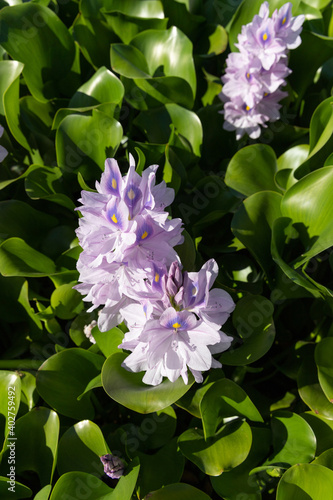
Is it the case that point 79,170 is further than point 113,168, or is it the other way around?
point 79,170

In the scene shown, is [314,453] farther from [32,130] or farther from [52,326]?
[32,130]

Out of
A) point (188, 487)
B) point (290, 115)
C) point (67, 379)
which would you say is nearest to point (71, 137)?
point (67, 379)

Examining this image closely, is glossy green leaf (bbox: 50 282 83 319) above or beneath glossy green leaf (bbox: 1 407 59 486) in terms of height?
above

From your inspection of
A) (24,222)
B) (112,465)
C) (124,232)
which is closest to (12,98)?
(24,222)

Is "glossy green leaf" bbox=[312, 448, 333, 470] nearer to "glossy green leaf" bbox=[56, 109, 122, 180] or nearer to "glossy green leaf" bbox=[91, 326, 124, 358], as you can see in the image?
"glossy green leaf" bbox=[91, 326, 124, 358]

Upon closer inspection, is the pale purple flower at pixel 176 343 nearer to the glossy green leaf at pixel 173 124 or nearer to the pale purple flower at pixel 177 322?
the pale purple flower at pixel 177 322

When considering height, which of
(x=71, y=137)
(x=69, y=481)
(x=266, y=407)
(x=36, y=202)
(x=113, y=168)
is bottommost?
(x=266, y=407)

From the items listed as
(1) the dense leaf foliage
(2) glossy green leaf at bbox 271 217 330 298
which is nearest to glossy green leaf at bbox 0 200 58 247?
(1) the dense leaf foliage
